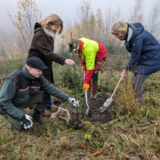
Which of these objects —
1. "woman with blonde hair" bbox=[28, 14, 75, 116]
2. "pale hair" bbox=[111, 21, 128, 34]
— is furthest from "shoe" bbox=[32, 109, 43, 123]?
"pale hair" bbox=[111, 21, 128, 34]

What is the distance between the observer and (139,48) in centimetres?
257

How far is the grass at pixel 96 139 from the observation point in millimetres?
2006

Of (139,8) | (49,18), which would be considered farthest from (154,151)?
(139,8)

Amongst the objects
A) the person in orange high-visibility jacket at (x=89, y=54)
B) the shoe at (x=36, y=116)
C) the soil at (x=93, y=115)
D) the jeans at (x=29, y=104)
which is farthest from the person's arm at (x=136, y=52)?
the shoe at (x=36, y=116)

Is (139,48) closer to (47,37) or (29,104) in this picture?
(47,37)

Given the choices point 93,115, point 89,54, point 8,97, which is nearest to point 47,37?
point 89,54

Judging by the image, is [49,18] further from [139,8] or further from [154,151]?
[139,8]

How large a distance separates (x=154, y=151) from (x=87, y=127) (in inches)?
38.9

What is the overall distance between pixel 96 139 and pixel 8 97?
1.38 m

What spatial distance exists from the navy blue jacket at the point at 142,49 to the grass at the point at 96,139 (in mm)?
371

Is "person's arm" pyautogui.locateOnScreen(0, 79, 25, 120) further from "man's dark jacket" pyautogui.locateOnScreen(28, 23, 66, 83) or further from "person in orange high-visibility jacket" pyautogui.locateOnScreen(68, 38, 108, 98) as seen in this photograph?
"person in orange high-visibility jacket" pyautogui.locateOnScreen(68, 38, 108, 98)

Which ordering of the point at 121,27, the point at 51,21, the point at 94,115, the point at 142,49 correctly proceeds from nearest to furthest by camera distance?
the point at 51,21 < the point at 121,27 < the point at 142,49 < the point at 94,115

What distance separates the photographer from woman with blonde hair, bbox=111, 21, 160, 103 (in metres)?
2.56

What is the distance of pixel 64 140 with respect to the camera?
83.0 inches
